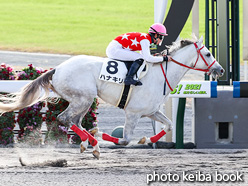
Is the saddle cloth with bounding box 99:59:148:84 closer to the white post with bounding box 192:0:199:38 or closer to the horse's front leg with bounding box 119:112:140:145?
the horse's front leg with bounding box 119:112:140:145

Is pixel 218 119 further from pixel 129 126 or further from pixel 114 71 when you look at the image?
pixel 114 71

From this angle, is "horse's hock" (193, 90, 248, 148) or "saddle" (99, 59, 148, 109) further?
"horse's hock" (193, 90, 248, 148)

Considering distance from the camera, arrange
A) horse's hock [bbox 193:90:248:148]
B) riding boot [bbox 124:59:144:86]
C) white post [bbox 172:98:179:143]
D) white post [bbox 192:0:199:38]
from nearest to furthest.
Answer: riding boot [bbox 124:59:144:86]
horse's hock [bbox 193:90:248:148]
white post [bbox 172:98:179:143]
white post [bbox 192:0:199:38]

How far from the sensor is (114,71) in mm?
7566

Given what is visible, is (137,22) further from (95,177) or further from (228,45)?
(95,177)

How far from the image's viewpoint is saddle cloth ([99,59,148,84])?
7.54m

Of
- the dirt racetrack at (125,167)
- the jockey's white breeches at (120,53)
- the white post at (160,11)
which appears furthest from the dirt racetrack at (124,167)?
the jockey's white breeches at (120,53)

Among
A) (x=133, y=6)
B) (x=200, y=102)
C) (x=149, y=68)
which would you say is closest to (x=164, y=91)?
(x=149, y=68)

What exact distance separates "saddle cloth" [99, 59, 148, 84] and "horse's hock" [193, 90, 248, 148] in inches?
84.4

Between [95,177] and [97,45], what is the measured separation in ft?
78.8

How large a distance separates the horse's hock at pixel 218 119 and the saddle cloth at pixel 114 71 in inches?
84.4

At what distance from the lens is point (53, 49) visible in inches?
1120

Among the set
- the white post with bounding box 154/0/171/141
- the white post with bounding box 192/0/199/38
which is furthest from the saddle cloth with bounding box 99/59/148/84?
the white post with bounding box 192/0/199/38

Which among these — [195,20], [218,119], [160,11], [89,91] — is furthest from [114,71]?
[195,20]
